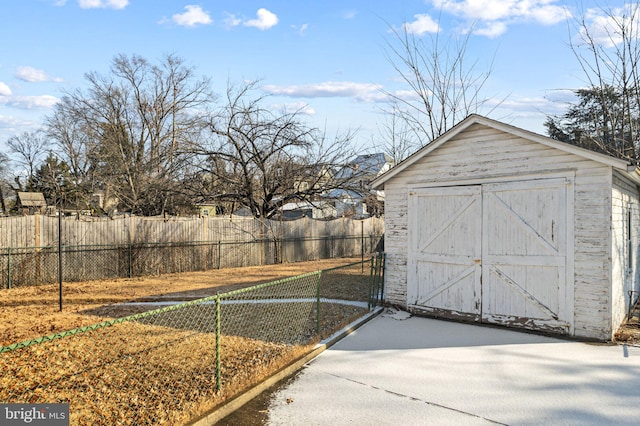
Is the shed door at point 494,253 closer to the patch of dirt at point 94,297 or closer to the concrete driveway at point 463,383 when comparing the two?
the concrete driveway at point 463,383

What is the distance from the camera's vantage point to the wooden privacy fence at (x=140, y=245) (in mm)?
11031

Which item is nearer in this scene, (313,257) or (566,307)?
(566,307)

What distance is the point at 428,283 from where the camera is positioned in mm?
7934

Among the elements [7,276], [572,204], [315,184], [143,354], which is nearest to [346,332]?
[143,354]

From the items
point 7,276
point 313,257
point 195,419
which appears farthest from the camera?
point 313,257

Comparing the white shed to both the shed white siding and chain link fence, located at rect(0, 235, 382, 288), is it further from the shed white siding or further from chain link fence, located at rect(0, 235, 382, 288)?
chain link fence, located at rect(0, 235, 382, 288)

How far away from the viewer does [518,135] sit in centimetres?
684

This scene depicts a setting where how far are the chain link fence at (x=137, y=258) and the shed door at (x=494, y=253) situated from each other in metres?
7.25

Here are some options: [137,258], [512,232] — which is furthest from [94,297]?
[512,232]

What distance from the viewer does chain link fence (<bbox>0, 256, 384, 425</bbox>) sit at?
12.5ft

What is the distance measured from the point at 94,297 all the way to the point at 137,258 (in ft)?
12.2

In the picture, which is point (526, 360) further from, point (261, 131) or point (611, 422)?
point (261, 131)

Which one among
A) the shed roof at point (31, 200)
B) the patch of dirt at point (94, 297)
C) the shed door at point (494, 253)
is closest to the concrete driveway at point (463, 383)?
the shed door at point (494, 253)

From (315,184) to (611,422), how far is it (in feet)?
49.1
